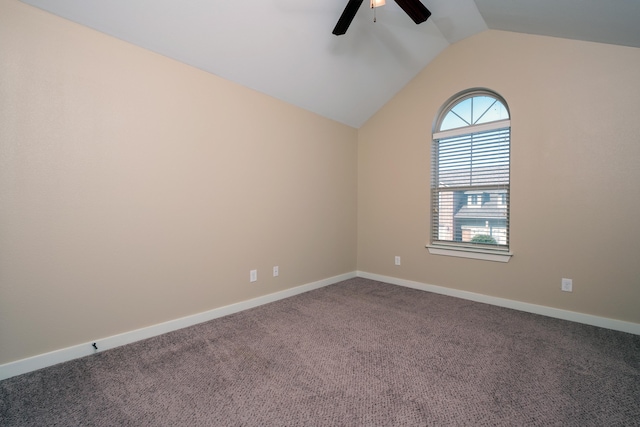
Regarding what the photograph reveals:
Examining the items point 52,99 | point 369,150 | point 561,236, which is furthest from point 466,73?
point 52,99

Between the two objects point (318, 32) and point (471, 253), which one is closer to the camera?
point (318, 32)

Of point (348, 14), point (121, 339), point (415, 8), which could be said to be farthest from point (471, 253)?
point (121, 339)

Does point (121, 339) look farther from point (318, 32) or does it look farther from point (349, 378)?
point (318, 32)

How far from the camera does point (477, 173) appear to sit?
3260 millimetres

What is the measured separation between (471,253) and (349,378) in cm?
217

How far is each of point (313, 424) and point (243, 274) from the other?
69.3 inches

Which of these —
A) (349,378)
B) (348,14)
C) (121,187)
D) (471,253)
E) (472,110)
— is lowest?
(349,378)

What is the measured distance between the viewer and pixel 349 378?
1731 millimetres

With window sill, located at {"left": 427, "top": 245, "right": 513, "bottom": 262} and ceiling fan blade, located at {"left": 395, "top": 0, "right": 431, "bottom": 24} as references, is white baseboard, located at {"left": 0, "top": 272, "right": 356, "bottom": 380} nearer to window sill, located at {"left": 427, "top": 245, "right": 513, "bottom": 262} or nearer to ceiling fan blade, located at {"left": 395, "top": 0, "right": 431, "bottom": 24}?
window sill, located at {"left": 427, "top": 245, "right": 513, "bottom": 262}

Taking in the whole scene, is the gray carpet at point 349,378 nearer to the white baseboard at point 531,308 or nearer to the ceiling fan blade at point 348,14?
the white baseboard at point 531,308

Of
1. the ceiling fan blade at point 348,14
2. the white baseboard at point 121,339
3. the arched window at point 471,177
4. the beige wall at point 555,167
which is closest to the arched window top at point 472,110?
the arched window at point 471,177

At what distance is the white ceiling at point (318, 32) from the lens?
2.01 m

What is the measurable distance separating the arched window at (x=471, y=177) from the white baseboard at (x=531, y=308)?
43 centimetres

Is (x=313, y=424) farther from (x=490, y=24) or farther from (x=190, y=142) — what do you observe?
(x=490, y=24)
